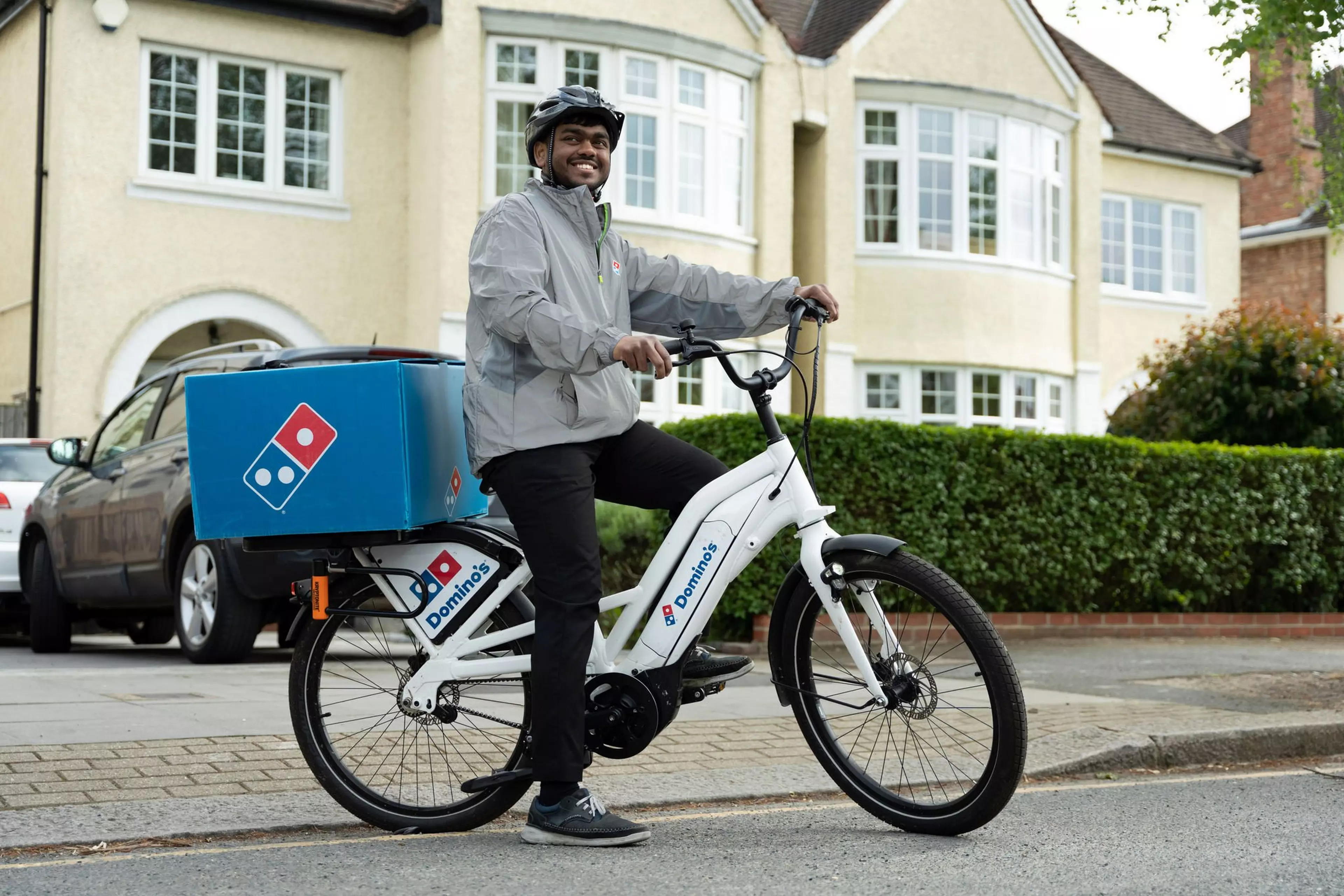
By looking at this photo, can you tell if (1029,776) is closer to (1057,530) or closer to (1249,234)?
(1057,530)

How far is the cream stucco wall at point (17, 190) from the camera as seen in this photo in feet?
55.7

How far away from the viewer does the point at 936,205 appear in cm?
2055

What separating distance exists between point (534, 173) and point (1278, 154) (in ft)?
64.2

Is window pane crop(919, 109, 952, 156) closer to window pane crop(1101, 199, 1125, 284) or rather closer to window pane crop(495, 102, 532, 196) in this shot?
window pane crop(1101, 199, 1125, 284)

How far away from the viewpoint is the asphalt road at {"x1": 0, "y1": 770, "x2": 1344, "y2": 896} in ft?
12.6

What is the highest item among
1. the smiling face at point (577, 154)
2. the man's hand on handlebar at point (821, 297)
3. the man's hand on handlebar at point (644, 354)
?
the smiling face at point (577, 154)

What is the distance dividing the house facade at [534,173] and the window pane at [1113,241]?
602 mm

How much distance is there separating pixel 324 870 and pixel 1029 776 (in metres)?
2.76

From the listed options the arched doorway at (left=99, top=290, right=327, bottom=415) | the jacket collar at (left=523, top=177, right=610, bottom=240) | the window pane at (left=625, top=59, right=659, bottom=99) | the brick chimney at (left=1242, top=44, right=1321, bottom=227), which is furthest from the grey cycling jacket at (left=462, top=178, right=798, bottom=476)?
the brick chimney at (left=1242, top=44, right=1321, bottom=227)

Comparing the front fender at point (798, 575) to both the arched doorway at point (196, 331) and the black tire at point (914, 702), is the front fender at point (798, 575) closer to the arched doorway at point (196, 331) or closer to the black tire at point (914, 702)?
the black tire at point (914, 702)

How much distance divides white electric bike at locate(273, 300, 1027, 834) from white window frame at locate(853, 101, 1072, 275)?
16.1 metres

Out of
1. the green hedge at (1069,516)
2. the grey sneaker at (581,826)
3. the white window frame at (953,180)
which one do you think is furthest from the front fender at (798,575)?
the white window frame at (953,180)

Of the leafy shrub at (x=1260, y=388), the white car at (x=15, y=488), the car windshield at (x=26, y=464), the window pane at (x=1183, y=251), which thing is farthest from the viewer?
the window pane at (x=1183, y=251)

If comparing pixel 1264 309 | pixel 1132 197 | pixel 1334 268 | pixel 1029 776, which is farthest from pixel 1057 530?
pixel 1334 268
